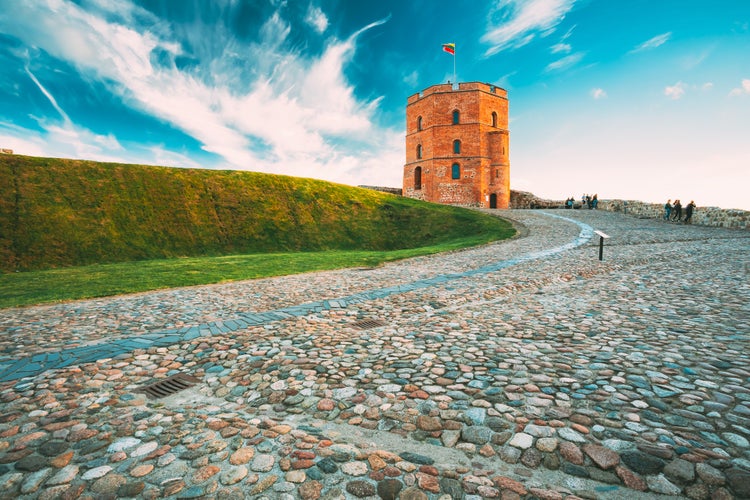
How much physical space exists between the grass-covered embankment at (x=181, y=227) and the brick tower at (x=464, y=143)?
540 inches

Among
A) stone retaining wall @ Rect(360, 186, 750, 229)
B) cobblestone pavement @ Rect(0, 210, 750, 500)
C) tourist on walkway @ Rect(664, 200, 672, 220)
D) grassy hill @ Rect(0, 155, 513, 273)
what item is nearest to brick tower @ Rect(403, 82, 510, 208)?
stone retaining wall @ Rect(360, 186, 750, 229)

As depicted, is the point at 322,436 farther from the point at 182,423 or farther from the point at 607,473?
the point at 607,473

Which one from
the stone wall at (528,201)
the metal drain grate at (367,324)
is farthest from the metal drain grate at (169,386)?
the stone wall at (528,201)

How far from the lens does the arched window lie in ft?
161

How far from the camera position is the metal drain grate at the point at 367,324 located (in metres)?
7.18

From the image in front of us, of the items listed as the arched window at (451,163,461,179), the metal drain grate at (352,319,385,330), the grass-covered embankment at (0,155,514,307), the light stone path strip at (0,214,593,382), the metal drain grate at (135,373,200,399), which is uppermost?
the arched window at (451,163,461,179)

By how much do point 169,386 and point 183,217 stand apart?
25237 mm

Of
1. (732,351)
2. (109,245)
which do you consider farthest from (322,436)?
(109,245)

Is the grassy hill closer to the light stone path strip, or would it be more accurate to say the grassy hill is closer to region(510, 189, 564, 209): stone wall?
the light stone path strip

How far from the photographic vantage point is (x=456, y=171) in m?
49.3

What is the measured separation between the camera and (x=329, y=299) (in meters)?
9.70

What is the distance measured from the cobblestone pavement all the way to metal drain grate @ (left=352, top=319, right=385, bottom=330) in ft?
0.21

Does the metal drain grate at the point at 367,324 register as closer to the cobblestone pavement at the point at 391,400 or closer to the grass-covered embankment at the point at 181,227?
the cobblestone pavement at the point at 391,400

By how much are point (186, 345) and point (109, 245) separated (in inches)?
812
